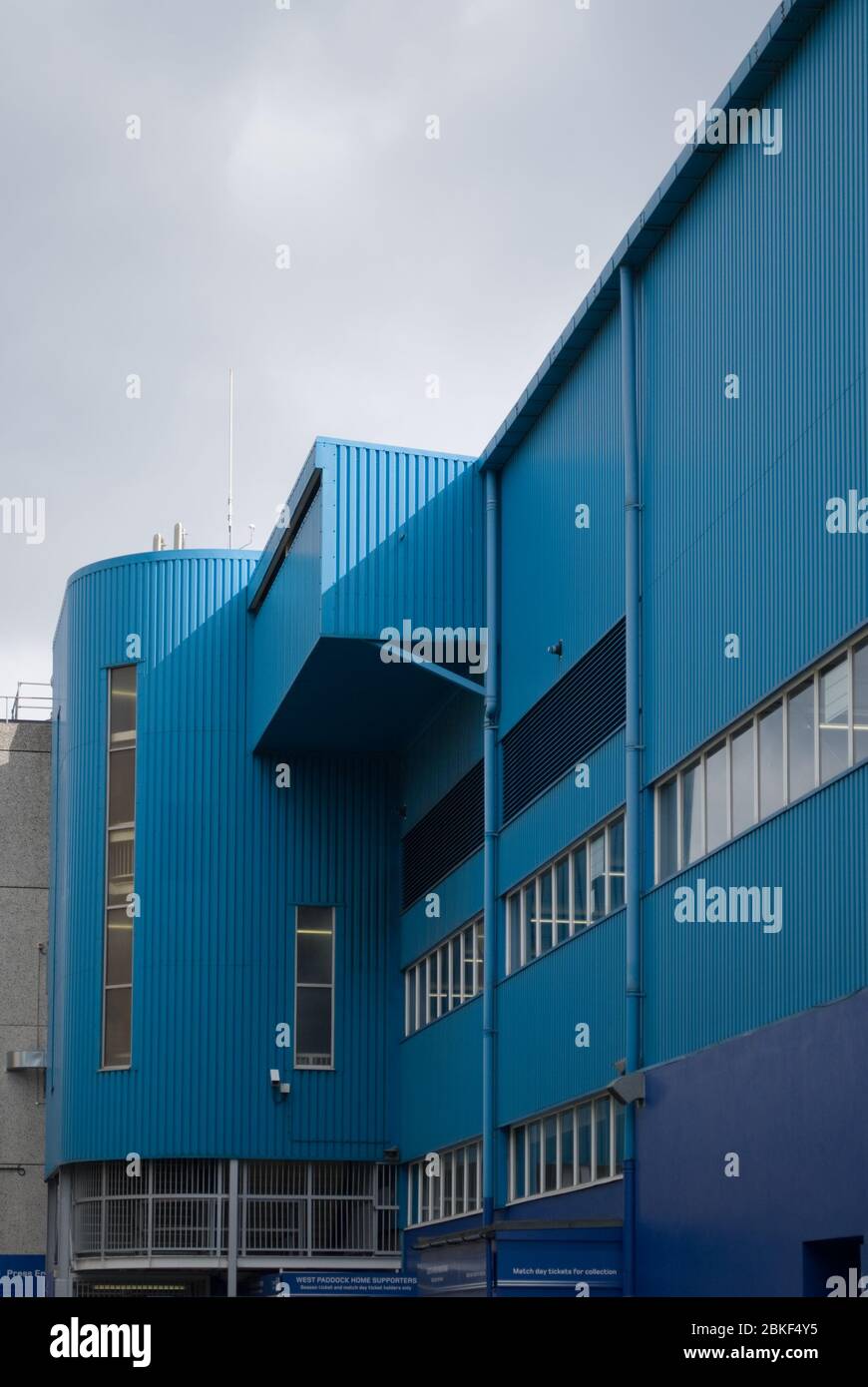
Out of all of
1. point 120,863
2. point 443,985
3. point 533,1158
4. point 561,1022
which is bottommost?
point 533,1158

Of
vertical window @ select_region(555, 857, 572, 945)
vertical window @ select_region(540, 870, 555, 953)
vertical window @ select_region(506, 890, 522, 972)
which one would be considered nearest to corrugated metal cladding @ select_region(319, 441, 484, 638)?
vertical window @ select_region(506, 890, 522, 972)

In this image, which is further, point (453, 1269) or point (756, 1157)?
point (453, 1269)

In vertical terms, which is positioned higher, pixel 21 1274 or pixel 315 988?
pixel 315 988

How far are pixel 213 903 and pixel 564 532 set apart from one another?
585 inches

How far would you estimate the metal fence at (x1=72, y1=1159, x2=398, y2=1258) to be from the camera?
4112cm

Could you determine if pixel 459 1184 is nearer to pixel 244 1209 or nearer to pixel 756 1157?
pixel 244 1209

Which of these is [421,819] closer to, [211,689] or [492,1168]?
[211,689]

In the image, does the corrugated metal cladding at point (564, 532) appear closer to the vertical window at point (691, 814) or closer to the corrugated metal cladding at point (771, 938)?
the vertical window at point (691, 814)

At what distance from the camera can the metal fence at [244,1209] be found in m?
41.1

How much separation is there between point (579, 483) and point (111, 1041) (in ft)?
60.9

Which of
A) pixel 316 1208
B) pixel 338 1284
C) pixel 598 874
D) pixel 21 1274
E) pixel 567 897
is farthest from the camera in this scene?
pixel 21 1274

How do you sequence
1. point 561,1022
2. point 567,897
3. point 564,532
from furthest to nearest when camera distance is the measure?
point 564,532, point 567,897, point 561,1022

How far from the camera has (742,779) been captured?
2331 cm

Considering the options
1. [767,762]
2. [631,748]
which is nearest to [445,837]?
[631,748]
